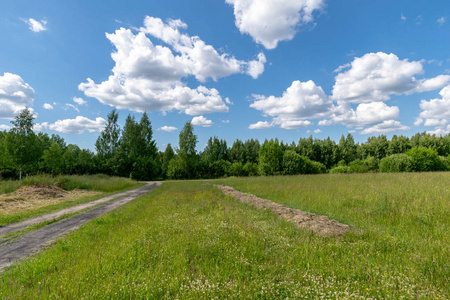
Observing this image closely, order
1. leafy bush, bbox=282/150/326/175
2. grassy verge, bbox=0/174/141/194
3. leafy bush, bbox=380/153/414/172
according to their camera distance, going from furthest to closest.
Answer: leafy bush, bbox=282/150/326/175 → leafy bush, bbox=380/153/414/172 → grassy verge, bbox=0/174/141/194

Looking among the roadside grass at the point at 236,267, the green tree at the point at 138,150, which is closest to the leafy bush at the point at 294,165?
the green tree at the point at 138,150

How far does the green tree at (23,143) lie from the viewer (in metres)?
31.6

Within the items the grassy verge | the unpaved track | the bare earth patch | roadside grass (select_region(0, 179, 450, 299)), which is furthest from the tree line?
roadside grass (select_region(0, 179, 450, 299))

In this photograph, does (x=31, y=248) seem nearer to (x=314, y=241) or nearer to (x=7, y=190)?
(x=314, y=241)

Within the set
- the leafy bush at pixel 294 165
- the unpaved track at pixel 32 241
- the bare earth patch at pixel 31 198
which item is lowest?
the bare earth patch at pixel 31 198

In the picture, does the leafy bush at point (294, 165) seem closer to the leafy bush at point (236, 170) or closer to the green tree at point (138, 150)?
the leafy bush at point (236, 170)

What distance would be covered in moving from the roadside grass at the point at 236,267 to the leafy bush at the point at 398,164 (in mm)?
54486

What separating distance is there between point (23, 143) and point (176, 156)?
3281 cm

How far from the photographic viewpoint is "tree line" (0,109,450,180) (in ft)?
111

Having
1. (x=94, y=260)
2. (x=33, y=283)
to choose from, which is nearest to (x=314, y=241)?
(x=94, y=260)

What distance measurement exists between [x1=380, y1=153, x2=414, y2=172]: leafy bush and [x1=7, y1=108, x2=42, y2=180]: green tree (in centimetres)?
7444

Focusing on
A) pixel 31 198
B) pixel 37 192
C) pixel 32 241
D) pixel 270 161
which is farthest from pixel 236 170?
pixel 32 241

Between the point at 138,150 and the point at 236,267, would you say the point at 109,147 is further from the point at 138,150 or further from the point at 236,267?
the point at 236,267

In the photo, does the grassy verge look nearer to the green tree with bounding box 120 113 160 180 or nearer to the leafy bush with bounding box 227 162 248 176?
the green tree with bounding box 120 113 160 180
